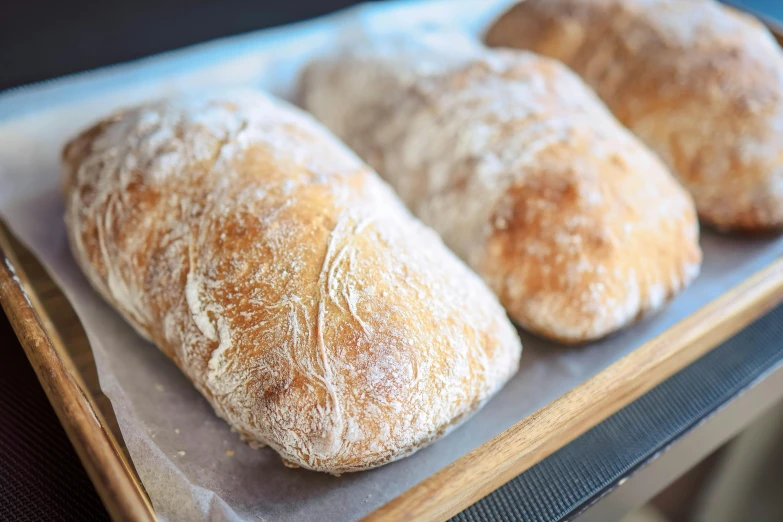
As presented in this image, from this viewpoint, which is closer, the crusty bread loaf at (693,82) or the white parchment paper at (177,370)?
the white parchment paper at (177,370)

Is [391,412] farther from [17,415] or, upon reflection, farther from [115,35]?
[115,35]

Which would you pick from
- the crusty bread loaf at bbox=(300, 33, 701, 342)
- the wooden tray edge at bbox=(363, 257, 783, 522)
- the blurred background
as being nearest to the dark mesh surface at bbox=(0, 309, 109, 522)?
the wooden tray edge at bbox=(363, 257, 783, 522)

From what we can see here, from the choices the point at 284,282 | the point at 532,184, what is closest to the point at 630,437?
the point at 532,184

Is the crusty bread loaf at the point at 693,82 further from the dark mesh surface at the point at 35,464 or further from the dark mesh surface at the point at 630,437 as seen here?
the dark mesh surface at the point at 35,464

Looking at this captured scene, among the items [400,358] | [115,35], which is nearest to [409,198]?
[400,358]

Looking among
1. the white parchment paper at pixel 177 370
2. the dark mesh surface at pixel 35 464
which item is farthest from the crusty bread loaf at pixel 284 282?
the dark mesh surface at pixel 35 464

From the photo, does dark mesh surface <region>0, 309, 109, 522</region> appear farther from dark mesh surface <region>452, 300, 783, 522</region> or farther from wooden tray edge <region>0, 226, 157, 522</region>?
dark mesh surface <region>452, 300, 783, 522</region>
